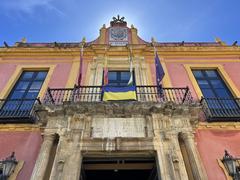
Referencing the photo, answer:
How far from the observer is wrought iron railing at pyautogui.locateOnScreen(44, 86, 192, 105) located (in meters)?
7.61

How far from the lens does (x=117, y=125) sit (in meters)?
6.54

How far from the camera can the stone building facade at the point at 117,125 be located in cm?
586

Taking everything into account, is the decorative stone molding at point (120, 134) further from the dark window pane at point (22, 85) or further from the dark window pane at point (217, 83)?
the dark window pane at point (217, 83)

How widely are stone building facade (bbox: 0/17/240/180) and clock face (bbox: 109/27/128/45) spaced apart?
215cm

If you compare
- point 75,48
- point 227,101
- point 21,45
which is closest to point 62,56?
point 75,48

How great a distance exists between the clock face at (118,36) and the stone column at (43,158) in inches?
262

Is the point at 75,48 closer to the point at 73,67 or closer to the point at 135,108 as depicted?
the point at 73,67

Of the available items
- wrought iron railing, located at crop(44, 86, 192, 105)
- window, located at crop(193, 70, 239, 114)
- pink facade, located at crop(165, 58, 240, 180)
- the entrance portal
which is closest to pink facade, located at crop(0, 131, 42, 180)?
wrought iron railing, located at crop(44, 86, 192, 105)

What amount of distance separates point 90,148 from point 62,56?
5.83 meters

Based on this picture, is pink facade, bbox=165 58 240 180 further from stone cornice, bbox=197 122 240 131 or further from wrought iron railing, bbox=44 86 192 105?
wrought iron railing, bbox=44 86 192 105

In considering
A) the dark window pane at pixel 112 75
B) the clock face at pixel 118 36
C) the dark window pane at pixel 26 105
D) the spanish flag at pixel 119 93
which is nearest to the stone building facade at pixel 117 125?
the dark window pane at pixel 26 105

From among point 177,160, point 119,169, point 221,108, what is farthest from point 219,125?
point 119,169

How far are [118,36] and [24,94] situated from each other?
5.70m

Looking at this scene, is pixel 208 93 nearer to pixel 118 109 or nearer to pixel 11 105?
pixel 118 109
